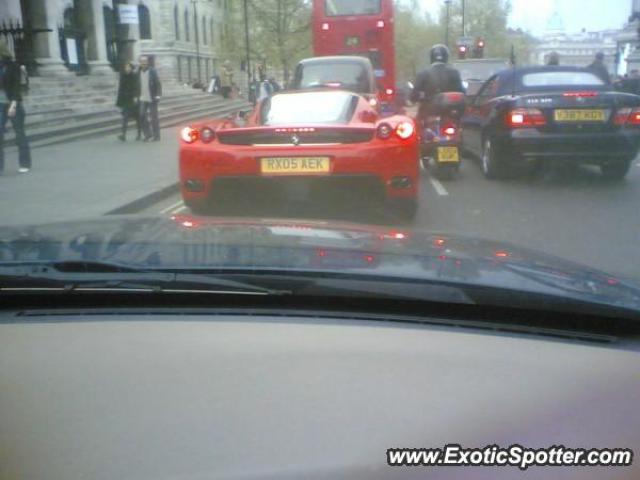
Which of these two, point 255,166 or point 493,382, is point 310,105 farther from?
point 493,382

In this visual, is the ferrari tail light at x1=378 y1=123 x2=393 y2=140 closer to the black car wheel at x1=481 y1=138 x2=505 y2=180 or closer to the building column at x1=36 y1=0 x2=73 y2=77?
the black car wheel at x1=481 y1=138 x2=505 y2=180

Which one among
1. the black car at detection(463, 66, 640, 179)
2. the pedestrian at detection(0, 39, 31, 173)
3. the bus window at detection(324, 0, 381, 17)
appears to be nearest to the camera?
the black car at detection(463, 66, 640, 179)

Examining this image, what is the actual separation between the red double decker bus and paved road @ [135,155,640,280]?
36.9 feet

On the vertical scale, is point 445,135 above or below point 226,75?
above

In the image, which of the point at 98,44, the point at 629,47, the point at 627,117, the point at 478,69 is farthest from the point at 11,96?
the point at 629,47

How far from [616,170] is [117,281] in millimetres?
9504

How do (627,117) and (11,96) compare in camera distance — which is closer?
(627,117)

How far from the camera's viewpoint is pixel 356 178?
21.0ft

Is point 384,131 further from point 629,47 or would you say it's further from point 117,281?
point 629,47

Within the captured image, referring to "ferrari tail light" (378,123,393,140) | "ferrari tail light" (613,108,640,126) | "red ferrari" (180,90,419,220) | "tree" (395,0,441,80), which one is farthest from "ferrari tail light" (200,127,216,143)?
"tree" (395,0,441,80)

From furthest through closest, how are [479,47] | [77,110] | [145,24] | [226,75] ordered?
[226,75], [145,24], [479,47], [77,110]

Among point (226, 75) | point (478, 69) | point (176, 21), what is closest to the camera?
point (478, 69)

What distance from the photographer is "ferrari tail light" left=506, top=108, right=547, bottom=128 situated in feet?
31.1

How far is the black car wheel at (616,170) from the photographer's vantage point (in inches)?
395
